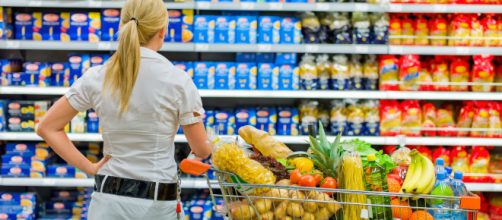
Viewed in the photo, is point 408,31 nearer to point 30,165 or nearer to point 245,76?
point 245,76

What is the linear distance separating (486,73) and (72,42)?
9.28 feet

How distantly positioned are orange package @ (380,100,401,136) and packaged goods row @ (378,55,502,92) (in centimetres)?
15

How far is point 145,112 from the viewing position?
2.14 meters

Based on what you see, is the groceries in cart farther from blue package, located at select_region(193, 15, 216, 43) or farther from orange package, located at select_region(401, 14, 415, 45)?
orange package, located at select_region(401, 14, 415, 45)

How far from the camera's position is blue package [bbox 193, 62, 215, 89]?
477 centimetres

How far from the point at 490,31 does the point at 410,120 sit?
82 cm

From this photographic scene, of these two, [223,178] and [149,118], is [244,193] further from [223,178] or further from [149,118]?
[149,118]

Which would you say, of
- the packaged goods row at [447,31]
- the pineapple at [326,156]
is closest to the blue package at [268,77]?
the packaged goods row at [447,31]

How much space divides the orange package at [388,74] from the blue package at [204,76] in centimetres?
116

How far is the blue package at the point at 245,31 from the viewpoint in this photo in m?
4.74

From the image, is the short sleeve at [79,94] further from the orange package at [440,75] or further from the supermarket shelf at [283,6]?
the orange package at [440,75]

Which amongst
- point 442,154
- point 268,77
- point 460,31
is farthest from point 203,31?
point 442,154

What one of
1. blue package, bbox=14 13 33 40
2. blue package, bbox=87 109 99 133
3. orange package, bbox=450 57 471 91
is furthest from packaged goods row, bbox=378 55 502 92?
blue package, bbox=14 13 33 40

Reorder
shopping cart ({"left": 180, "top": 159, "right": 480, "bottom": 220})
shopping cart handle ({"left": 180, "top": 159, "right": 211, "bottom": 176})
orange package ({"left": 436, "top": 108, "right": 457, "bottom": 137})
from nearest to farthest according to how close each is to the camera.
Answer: shopping cart handle ({"left": 180, "top": 159, "right": 211, "bottom": 176})
shopping cart ({"left": 180, "top": 159, "right": 480, "bottom": 220})
orange package ({"left": 436, "top": 108, "right": 457, "bottom": 137})
